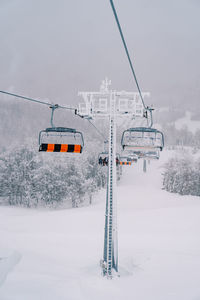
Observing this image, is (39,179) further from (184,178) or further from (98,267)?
(184,178)

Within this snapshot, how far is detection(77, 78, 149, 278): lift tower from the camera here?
23.2ft

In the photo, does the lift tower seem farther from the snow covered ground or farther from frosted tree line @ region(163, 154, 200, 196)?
frosted tree line @ region(163, 154, 200, 196)

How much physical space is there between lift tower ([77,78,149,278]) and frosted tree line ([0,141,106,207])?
85.6 ft

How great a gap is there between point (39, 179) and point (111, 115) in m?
28.7

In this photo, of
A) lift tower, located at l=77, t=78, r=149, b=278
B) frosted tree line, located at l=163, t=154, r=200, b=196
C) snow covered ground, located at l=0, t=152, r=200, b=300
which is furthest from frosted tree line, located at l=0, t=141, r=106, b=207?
lift tower, located at l=77, t=78, r=149, b=278

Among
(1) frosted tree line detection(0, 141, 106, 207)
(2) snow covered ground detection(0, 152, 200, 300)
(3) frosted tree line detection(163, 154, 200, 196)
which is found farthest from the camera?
(3) frosted tree line detection(163, 154, 200, 196)

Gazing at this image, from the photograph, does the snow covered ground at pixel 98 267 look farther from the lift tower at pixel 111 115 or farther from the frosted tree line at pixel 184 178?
the frosted tree line at pixel 184 178

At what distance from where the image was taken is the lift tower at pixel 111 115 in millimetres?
7074

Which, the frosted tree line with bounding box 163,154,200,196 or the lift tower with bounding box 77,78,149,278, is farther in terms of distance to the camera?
the frosted tree line with bounding box 163,154,200,196

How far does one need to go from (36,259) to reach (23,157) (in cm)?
2809

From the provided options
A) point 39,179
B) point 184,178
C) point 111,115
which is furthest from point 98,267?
point 184,178

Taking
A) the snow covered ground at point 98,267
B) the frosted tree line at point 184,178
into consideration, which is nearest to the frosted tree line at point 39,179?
the snow covered ground at point 98,267

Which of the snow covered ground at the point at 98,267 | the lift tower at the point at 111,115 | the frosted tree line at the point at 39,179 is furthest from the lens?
the frosted tree line at the point at 39,179

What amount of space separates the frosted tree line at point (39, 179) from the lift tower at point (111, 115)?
26.1 metres
